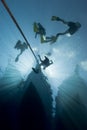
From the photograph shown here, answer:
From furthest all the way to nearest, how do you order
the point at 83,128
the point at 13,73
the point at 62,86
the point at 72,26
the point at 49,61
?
the point at 62,86 < the point at 13,73 < the point at 83,128 < the point at 49,61 < the point at 72,26

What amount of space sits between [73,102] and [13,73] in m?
36.9

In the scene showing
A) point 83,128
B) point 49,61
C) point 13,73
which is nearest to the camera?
point 49,61

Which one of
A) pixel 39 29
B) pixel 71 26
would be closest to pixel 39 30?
pixel 39 29

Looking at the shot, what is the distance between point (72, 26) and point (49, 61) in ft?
13.8

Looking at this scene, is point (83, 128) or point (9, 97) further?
point (83, 128)

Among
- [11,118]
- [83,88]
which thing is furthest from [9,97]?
[83,88]

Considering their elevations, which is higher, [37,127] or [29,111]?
[29,111]

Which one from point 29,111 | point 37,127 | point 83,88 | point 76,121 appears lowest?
point 83,88

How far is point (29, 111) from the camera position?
A: 29.0 m

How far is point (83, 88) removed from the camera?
289 feet

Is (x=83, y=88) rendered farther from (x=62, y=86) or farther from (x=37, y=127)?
(x=37, y=127)

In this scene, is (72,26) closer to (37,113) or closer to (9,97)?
(37,113)

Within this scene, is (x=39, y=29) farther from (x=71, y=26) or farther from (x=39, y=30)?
(x=71, y=26)

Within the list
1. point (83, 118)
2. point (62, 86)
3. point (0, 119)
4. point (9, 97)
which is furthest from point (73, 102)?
point (62, 86)
